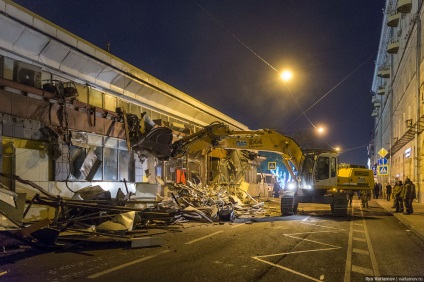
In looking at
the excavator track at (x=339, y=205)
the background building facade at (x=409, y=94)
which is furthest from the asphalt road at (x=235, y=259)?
the background building facade at (x=409, y=94)

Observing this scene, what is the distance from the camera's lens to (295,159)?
63.9 ft

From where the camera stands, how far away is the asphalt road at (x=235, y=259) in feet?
22.6

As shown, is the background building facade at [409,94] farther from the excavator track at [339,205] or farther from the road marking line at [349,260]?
the road marking line at [349,260]

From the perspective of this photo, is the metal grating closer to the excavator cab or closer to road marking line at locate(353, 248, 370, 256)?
the excavator cab

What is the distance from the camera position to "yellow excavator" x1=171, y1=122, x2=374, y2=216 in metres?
18.2

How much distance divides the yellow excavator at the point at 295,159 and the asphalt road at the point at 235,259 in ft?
20.9

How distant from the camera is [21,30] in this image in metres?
12.6

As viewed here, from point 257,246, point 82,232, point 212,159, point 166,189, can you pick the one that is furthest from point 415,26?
point 82,232

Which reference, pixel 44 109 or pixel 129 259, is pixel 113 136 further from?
pixel 129 259

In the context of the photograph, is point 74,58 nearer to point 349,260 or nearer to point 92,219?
point 92,219

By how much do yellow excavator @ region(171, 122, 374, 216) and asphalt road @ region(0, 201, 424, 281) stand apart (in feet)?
20.9

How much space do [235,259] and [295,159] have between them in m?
11.9

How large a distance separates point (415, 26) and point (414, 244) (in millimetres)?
22052

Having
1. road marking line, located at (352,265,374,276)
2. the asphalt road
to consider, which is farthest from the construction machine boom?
road marking line, located at (352,265,374,276)
